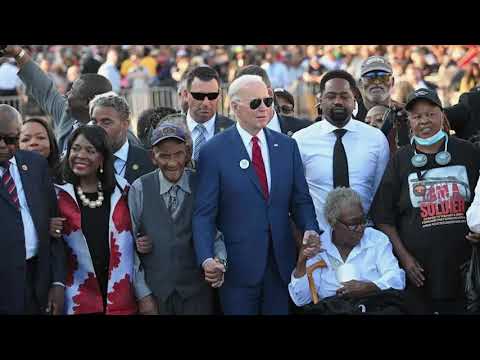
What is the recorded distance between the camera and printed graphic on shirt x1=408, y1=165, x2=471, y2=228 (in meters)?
7.98

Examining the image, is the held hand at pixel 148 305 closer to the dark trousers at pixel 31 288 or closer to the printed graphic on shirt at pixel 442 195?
the dark trousers at pixel 31 288

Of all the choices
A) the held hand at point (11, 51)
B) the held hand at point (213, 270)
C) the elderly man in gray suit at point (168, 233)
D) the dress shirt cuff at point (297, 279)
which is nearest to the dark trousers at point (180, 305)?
the elderly man in gray suit at point (168, 233)

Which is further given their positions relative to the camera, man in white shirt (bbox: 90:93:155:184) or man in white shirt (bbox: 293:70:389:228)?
man in white shirt (bbox: 90:93:155:184)

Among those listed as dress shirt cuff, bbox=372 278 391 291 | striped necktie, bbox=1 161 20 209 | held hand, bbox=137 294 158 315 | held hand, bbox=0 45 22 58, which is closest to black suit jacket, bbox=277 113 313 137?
dress shirt cuff, bbox=372 278 391 291

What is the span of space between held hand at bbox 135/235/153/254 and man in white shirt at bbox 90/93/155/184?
0.90m

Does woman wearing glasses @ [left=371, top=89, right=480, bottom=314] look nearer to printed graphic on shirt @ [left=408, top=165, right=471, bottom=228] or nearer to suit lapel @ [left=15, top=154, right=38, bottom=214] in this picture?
printed graphic on shirt @ [left=408, top=165, right=471, bottom=228]

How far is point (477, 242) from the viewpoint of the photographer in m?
7.81

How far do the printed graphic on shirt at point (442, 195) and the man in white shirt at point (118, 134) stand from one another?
6.57 ft

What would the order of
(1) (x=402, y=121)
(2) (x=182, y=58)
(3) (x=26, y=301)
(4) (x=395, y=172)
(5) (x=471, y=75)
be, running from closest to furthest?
1. (3) (x=26, y=301)
2. (4) (x=395, y=172)
3. (1) (x=402, y=121)
4. (5) (x=471, y=75)
5. (2) (x=182, y=58)

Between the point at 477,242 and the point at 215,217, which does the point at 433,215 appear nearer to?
the point at 477,242

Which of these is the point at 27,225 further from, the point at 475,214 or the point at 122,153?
the point at 475,214

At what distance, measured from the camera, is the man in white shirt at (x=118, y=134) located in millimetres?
8586

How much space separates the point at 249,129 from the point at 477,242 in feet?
5.71
